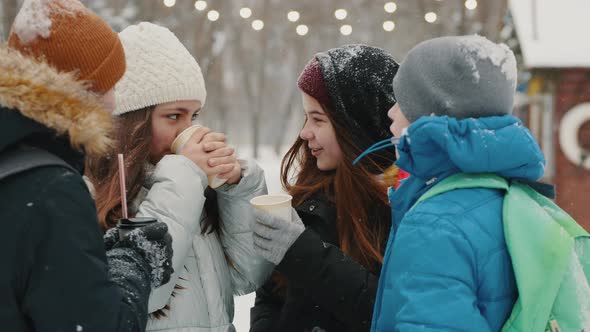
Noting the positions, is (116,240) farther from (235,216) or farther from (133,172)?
(235,216)

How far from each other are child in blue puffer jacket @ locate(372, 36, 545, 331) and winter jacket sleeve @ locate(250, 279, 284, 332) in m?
0.80

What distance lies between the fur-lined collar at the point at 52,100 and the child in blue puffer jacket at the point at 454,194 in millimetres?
765

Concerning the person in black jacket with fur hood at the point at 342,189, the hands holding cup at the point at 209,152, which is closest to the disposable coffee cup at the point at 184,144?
the hands holding cup at the point at 209,152

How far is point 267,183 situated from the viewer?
33.2 feet

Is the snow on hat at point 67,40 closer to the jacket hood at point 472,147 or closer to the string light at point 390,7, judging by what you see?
the jacket hood at point 472,147

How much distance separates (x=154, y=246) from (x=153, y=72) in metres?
0.83

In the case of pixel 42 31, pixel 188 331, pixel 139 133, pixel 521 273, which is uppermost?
pixel 42 31

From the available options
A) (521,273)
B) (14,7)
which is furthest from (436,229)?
(14,7)

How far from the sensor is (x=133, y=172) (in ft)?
6.91

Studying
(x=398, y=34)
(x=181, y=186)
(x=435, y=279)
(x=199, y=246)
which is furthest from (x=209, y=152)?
(x=398, y=34)

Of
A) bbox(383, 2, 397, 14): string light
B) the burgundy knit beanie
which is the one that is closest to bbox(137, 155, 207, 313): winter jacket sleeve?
the burgundy knit beanie

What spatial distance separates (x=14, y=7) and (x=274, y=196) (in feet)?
25.0

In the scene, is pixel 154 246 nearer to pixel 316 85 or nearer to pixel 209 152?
pixel 209 152

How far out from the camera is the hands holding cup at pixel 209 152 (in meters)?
2.10
